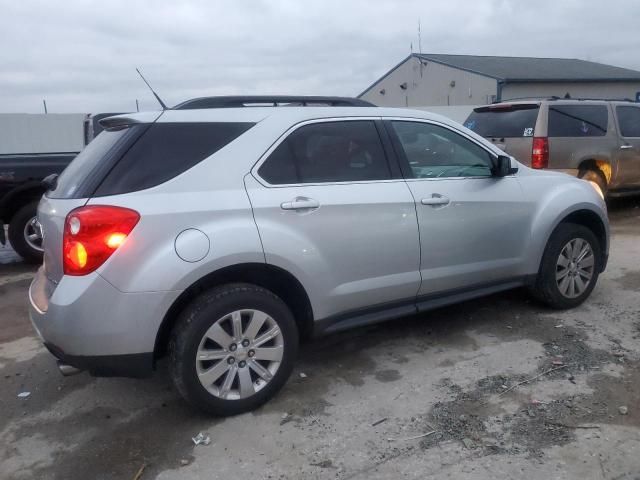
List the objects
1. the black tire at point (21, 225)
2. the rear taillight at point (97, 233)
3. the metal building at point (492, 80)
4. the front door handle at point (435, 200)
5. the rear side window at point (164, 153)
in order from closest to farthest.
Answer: the rear taillight at point (97, 233)
the rear side window at point (164, 153)
the front door handle at point (435, 200)
the black tire at point (21, 225)
the metal building at point (492, 80)

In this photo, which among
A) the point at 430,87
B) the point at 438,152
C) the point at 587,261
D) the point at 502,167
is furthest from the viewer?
the point at 430,87

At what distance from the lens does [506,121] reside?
8.14 metres

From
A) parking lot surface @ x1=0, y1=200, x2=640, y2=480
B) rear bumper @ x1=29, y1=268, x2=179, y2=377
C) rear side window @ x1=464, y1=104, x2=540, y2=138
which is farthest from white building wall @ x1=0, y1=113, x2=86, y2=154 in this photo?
rear bumper @ x1=29, y1=268, x2=179, y2=377

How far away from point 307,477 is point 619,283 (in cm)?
404

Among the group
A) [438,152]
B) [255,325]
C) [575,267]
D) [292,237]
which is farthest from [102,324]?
[575,267]

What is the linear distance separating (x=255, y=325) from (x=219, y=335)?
0.21 m

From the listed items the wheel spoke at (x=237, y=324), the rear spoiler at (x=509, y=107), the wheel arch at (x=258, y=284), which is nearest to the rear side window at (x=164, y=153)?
the wheel arch at (x=258, y=284)

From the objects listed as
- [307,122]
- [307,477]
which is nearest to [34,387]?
[307,477]

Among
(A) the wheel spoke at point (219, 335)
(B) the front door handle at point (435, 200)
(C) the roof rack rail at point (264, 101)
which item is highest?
(C) the roof rack rail at point (264, 101)

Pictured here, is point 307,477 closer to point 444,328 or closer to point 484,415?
point 484,415

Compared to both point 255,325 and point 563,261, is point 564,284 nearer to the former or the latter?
point 563,261

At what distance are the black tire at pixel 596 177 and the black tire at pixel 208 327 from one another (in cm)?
656

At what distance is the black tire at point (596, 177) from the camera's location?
8480 millimetres

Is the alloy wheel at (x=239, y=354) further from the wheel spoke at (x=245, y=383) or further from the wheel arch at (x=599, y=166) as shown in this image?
the wheel arch at (x=599, y=166)
